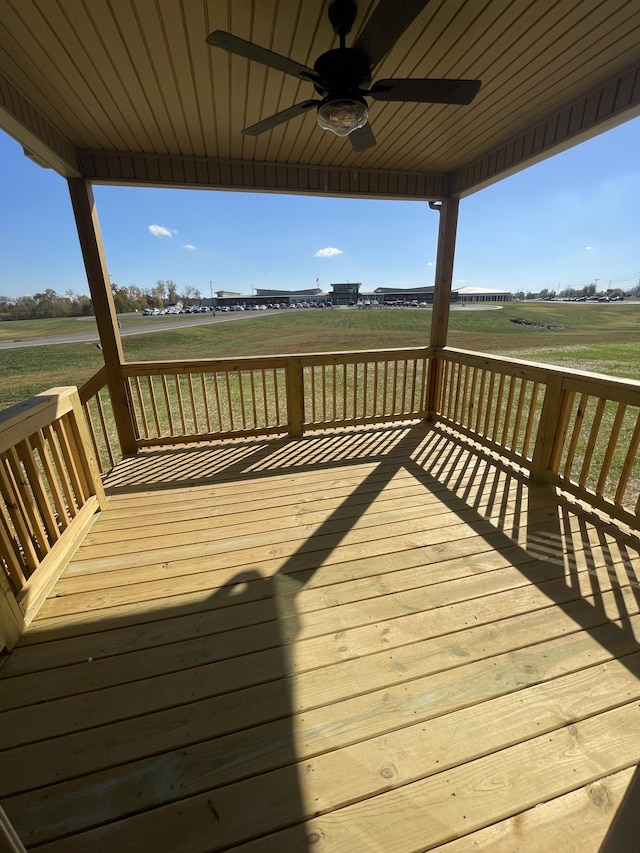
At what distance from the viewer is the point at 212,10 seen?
1.67 meters

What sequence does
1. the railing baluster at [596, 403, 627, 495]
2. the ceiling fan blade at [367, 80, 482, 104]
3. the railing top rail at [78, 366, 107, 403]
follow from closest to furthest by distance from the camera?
the ceiling fan blade at [367, 80, 482, 104]
the railing baluster at [596, 403, 627, 495]
the railing top rail at [78, 366, 107, 403]

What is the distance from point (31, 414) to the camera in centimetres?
190

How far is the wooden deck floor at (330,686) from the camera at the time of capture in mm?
1030

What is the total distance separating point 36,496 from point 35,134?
2.38 m

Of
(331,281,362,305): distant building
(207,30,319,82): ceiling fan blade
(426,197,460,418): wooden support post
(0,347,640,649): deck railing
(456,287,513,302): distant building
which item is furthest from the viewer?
(331,281,362,305): distant building

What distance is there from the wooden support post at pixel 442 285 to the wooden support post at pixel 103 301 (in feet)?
11.0

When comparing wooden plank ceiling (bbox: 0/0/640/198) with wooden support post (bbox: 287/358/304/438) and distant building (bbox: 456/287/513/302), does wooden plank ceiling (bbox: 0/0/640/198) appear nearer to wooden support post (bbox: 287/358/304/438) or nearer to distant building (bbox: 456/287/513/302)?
wooden support post (bbox: 287/358/304/438)

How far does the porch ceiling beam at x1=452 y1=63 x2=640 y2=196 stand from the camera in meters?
2.19

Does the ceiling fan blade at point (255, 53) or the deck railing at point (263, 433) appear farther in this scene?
the deck railing at point (263, 433)

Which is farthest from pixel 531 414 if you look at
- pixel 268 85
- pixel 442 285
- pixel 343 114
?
pixel 268 85

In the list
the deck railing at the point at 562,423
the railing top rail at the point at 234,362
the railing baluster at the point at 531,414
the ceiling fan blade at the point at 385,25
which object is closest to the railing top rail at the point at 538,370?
the deck railing at the point at 562,423

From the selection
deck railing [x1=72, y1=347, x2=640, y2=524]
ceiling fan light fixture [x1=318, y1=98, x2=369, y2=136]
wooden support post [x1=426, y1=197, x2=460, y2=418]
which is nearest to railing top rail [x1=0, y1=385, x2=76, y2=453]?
deck railing [x1=72, y1=347, x2=640, y2=524]

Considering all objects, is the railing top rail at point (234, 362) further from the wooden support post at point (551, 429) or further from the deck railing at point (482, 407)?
the wooden support post at point (551, 429)

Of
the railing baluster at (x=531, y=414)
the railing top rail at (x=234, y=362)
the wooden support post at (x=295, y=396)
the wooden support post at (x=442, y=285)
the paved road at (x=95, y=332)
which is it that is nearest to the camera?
the railing baluster at (x=531, y=414)
